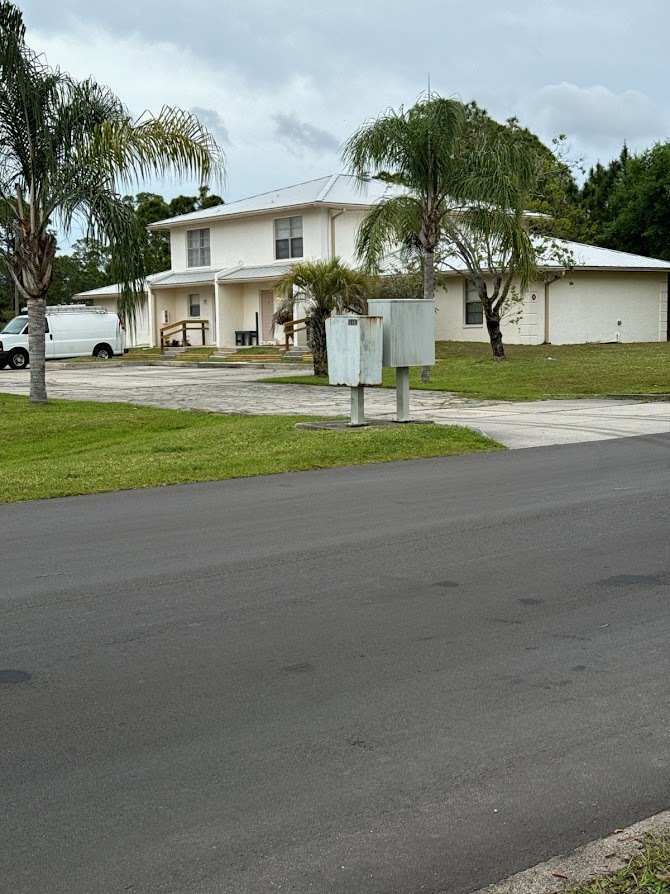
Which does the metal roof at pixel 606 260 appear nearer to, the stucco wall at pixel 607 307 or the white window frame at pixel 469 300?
the stucco wall at pixel 607 307

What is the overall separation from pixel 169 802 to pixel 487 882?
1.18m

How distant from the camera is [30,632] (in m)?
6.03

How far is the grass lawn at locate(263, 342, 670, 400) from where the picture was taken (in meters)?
22.9

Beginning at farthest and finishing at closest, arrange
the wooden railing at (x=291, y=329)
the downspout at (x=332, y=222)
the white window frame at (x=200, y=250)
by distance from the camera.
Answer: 1. the white window frame at (x=200, y=250)
2. the downspout at (x=332, y=222)
3. the wooden railing at (x=291, y=329)

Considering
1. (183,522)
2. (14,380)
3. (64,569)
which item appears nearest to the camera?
(64,569)

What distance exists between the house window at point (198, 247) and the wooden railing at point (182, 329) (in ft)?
8.56

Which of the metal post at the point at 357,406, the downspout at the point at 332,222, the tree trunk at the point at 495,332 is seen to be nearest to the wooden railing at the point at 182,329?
the downspout at the point at 332,222

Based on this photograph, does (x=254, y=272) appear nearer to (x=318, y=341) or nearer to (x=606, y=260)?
(x=606, y=260)

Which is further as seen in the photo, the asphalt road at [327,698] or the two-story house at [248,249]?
the two-story house at [248,249]

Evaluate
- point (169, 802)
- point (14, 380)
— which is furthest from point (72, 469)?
point (14, 380)

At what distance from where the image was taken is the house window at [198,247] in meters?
47.5

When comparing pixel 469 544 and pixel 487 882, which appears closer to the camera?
pixel 487 882

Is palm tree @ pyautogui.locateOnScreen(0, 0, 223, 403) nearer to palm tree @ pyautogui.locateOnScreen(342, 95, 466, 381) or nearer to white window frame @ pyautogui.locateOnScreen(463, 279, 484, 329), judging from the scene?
palm tree @ pyautogui.locateOnScreen(342, 95, 466, 381)

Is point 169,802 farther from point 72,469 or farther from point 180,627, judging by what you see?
point 72,469
